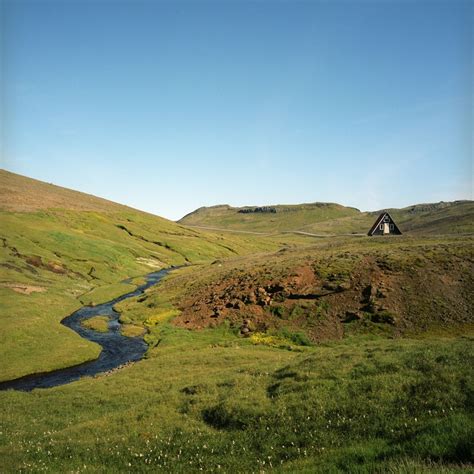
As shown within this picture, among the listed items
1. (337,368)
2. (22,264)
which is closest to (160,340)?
(337,368)

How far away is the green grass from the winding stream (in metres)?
11.7

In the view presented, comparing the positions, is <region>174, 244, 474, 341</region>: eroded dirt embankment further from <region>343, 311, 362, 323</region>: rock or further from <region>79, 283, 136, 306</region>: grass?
<region>79, 283, 136, 306</region>: grass

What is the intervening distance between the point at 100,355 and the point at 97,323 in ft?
48.6

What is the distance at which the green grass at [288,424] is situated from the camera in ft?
39.4

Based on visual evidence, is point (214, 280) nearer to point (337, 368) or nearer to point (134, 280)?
point (134, 280)

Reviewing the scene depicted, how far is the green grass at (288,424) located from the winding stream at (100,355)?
1168 centimetres

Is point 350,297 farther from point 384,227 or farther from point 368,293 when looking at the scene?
point 384,227

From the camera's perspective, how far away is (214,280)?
72625 mm

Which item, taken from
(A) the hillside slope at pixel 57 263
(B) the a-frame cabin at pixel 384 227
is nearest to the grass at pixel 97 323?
(A) the hillside slope at pixel 57 263

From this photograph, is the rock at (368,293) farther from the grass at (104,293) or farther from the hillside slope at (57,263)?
the grass at (104,293)

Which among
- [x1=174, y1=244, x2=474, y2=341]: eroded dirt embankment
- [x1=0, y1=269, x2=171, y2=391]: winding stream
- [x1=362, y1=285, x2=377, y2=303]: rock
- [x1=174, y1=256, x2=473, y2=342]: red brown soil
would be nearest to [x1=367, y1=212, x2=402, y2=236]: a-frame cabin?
Answer: [x1=174, y1=244, x2=474, y2=341]: eroded dirt embankment

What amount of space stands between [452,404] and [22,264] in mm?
97911

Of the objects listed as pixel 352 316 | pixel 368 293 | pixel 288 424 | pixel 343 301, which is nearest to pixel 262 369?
pixel 288 424

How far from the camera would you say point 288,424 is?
16.6 m
